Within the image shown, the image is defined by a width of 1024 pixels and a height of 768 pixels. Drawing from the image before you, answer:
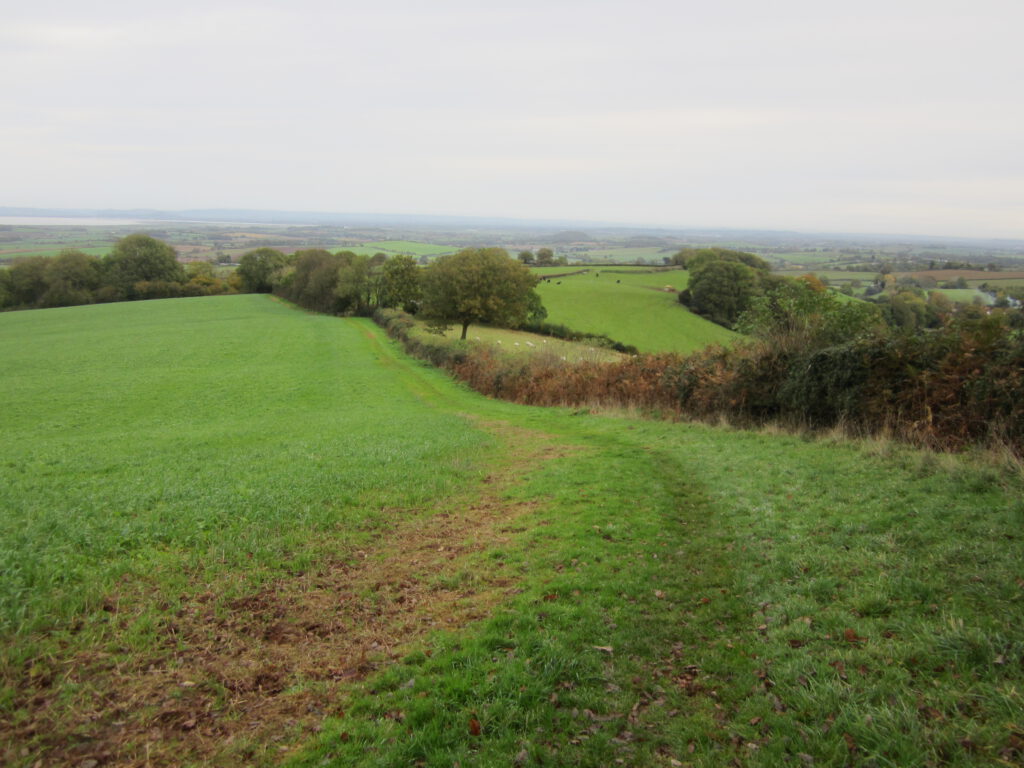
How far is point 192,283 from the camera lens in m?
98.4

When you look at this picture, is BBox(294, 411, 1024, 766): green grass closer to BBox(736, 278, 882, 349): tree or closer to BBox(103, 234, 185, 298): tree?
BBox(736, 278, 882, 349): tree

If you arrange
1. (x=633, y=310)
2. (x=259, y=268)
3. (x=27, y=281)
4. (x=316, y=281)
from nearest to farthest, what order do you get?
(x=633, y=310) < (x=316, y=281) < (x=27, y=281) < (x=259, y=268)

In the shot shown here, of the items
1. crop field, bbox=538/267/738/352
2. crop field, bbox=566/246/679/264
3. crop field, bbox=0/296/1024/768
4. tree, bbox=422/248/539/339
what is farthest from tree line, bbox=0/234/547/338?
crop field, bbox=566/246/679/264

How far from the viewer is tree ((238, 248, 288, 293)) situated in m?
102

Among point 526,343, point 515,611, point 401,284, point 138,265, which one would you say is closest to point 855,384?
point 515,611

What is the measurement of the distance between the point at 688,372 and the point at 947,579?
15.9 m

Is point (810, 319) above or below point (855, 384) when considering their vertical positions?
above

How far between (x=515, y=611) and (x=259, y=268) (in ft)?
361

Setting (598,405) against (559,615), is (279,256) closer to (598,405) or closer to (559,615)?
(598,405)

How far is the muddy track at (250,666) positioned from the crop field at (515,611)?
0.03m

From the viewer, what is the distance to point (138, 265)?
3602 inches

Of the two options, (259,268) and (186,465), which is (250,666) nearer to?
(186,465)

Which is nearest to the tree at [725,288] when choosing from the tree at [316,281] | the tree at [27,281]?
the tree at [316,281]

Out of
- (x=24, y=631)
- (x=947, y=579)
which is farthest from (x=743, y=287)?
(x=24, y=631)
